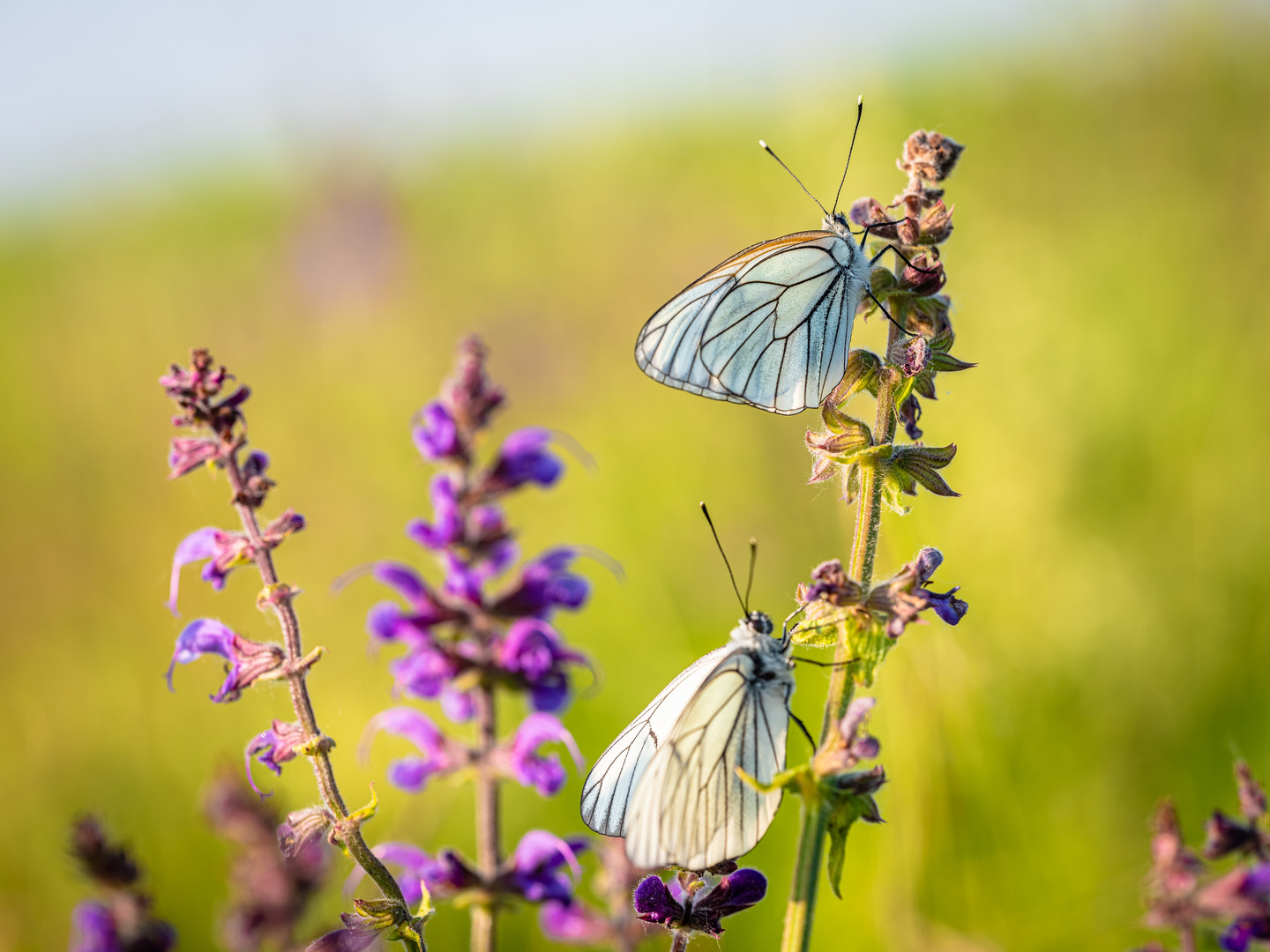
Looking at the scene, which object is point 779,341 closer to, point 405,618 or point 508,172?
point 405,618

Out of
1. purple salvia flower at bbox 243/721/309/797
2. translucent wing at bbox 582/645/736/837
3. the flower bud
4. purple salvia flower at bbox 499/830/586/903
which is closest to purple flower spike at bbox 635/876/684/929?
translucent wing at bbox 582/645/736/837

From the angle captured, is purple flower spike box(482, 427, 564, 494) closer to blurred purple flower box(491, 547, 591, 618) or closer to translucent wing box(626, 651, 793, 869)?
blurred purple flower box(491, 547, 591, 618)

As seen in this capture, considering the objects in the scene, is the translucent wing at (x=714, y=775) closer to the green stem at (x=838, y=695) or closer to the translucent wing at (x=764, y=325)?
the green stem at (x=838, y=695)

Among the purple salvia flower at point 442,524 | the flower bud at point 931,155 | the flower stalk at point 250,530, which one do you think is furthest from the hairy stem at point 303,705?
the flower bud at point 931,155

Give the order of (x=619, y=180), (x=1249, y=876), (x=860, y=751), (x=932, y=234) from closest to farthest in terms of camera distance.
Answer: (x=860, y=751) < (x=1249, y=876) < (x=932, y=234) < (x=619, y=180)

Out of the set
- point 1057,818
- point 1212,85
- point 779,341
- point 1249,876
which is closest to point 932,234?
point 779,341
